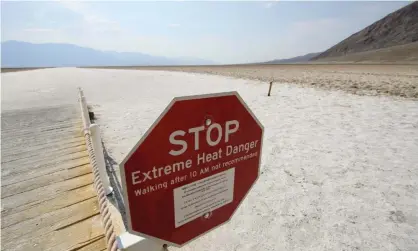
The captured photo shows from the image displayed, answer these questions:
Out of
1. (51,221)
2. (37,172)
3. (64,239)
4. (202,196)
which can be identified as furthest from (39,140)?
(202,196)

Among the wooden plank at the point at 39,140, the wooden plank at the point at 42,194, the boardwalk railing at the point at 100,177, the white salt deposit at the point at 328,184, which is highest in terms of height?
the boardwalk railing at the point at 100,177

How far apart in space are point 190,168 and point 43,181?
329cm

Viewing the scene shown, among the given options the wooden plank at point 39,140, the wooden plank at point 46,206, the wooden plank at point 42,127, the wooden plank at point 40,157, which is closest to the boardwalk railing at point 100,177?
the wooden plank at point 46,206

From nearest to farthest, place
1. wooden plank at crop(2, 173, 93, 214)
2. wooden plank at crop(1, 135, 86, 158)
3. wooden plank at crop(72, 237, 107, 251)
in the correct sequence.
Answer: wooden plank at crop(72, 237, 107, 251), wooden plank at crop(2, 173, 93, 214), wooden plank at crop(1, 135, 86, 158)

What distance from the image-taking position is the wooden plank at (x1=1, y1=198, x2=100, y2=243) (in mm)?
2336

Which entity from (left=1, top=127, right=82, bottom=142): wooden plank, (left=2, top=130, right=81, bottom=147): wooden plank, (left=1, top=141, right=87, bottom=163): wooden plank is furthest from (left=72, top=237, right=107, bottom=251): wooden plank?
(left=1, top=127, right=82, bottom=142): wooden plank

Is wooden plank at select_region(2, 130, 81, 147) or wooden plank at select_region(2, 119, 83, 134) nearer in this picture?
wooden plank at select_region(2, 130, 81, 147)

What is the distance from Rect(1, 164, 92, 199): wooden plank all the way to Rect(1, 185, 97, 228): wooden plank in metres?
0.48

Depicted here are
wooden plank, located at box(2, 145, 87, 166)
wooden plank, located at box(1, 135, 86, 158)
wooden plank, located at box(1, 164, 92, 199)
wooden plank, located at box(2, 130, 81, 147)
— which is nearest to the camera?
wooden plank, located at box(1, 164, 92, 199)

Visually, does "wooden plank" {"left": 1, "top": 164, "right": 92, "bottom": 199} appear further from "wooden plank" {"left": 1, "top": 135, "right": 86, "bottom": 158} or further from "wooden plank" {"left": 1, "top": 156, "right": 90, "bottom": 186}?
"wooden plank" {"left": 1, "top": 135, "right": 86, "bottom": 158}

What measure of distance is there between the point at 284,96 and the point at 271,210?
10.1 metres

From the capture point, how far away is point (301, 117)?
8.78m

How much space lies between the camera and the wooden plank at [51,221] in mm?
2336

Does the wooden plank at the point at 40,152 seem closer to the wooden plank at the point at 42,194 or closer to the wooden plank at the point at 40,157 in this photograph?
the wooden plank at the point at 40,157
